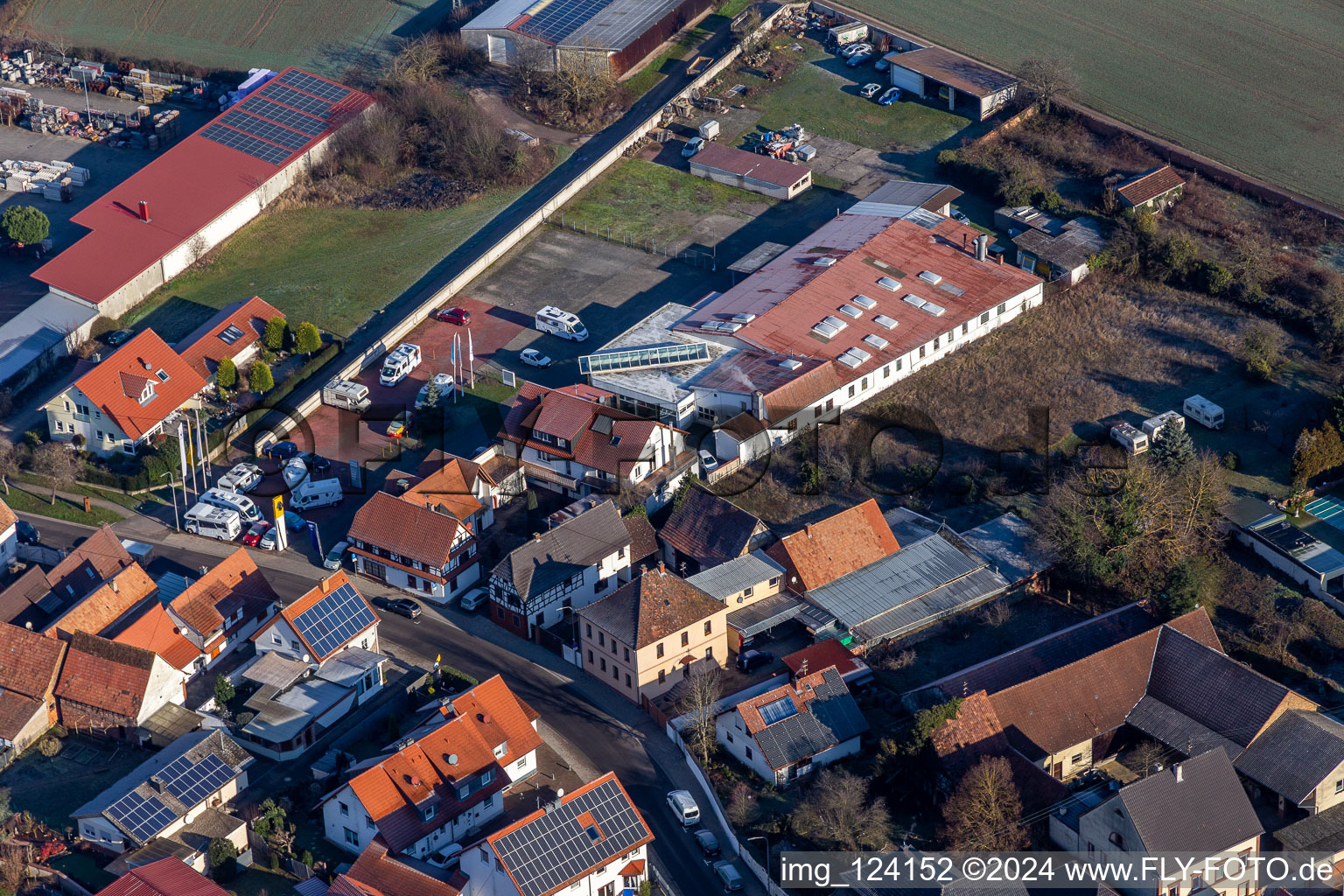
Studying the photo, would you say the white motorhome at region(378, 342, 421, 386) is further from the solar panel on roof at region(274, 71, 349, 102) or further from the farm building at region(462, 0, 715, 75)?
the farm building at region(462, 0, 715, 75)

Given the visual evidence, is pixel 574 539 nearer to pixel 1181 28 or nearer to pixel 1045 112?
pixel 1045 112

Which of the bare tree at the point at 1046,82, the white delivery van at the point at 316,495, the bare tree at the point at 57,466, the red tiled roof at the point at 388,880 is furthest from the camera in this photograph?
the bare tree at the point at 1046,82

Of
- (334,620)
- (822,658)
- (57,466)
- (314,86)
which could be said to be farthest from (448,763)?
(314,86)

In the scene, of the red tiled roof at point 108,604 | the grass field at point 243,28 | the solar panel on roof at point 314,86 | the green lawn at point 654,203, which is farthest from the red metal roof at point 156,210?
the red tiled roof at point 108,604

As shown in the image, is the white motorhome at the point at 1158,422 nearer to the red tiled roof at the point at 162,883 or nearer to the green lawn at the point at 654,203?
the green lawn at the point at 654,203

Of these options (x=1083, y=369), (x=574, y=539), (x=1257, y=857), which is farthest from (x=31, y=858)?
(x=1083, y=369)

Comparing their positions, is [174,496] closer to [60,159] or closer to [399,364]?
[399,364]

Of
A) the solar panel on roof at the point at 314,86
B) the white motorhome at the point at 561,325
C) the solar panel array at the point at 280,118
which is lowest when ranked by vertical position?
the white motorhome at the point at 561,325
